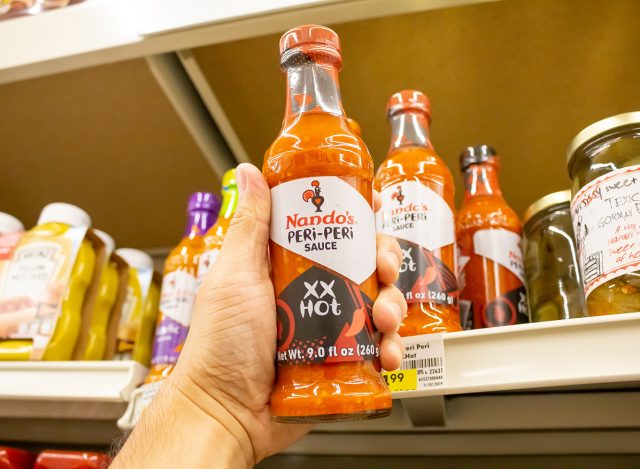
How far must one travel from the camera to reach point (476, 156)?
3.22 ft

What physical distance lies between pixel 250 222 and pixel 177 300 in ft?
1.27

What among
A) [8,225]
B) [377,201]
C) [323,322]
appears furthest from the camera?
[8,225]

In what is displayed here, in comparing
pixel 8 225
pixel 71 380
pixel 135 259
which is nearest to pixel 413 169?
pixel 71 380

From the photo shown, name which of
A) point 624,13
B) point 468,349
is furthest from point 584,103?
point 468,349

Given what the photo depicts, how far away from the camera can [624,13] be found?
3.01ft

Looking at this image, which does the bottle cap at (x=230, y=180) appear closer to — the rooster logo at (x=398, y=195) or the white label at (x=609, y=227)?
the rooster logo at (x=398, y=195)

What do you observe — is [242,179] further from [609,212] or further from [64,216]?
[64,216]

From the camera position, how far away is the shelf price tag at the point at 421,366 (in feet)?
2.21

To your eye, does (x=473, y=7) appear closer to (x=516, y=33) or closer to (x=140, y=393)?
(x=516, y=33)

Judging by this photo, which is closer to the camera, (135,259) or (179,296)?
(179,296)

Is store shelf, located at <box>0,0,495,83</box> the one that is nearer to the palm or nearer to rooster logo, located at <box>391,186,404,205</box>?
rooster logo, located at <box>391,186,404,205</box>

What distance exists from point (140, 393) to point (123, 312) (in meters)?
0.33

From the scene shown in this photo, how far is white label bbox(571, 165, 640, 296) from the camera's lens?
64cm

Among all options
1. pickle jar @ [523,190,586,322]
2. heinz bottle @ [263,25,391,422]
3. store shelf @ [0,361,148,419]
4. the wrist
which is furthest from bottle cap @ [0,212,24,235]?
pickle jar @ [523,190,586,322]
